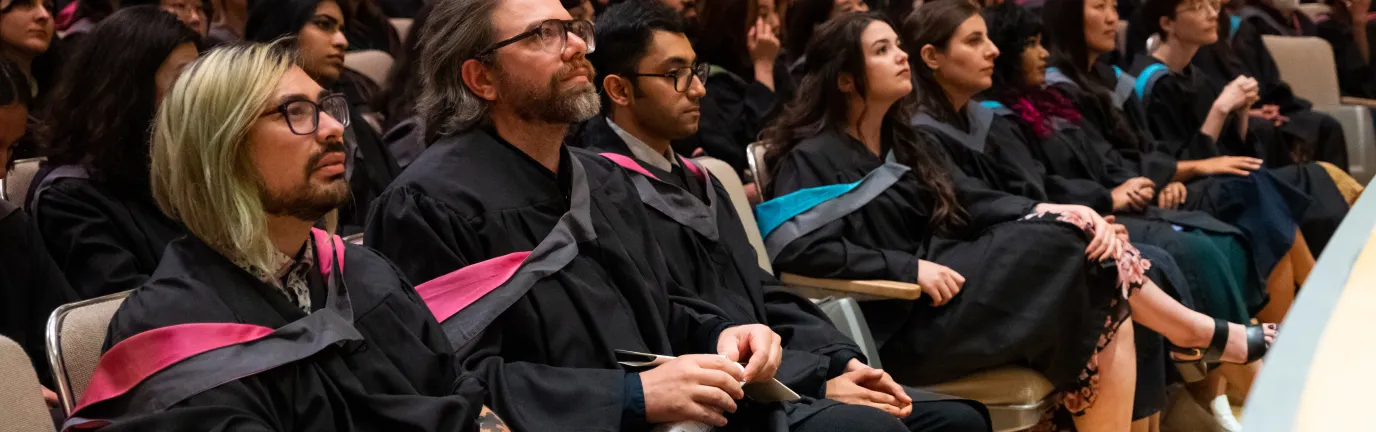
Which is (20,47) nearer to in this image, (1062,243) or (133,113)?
(133,113)

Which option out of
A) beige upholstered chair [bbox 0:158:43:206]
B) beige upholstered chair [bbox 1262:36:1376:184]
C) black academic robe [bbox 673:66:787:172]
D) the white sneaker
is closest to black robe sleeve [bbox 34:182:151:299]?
beige upholstered chair [bbox 0:158:43:206]

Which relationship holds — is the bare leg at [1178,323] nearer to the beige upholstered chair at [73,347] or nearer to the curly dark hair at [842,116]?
the curly dark hair at [842,116]

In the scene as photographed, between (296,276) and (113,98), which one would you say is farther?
(113,98)

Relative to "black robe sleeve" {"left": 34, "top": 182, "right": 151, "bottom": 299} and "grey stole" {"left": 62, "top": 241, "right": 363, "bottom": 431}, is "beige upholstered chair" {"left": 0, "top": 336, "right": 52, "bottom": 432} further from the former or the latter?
"black robe sleeve" {"left": 34, "top": 182, "right": 151, "bottom": 299}

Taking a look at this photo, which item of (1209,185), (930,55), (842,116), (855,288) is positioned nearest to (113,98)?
(855,288)

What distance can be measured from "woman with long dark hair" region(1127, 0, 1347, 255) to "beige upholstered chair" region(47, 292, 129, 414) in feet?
12.2

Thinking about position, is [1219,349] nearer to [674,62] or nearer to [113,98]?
[674,62]

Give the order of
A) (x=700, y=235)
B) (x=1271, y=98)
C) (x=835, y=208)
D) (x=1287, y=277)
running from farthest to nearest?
(x=1271, y=98), (x=1287, y=277), (x=835, y=208), (x=700, y=235)

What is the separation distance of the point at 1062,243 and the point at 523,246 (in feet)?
4.43

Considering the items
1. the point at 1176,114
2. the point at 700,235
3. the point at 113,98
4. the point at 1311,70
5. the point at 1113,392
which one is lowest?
the point at 1311,70

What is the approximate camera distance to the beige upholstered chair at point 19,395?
64.0 inches

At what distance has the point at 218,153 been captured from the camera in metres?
1.74

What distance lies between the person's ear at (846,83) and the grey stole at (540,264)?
1.18m

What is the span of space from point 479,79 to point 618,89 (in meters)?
0.53
